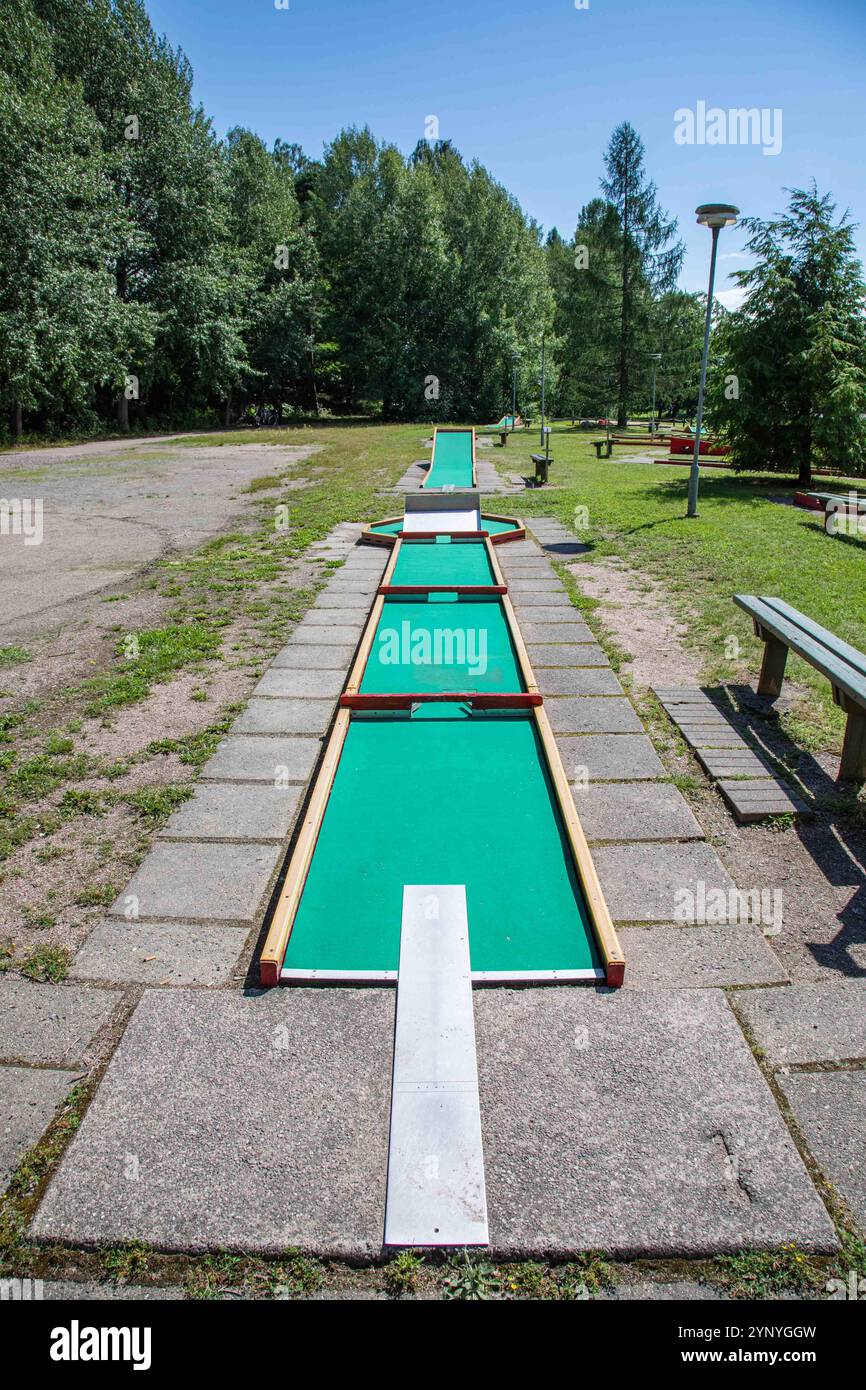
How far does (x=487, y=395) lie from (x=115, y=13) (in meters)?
20.2

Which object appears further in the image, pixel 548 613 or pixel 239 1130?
pixel 548 613

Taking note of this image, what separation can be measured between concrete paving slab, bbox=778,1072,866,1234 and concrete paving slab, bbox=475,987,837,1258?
0.09 meters

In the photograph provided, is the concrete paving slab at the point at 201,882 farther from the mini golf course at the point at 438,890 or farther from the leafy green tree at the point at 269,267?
the leafy green tree at the point at 269,267

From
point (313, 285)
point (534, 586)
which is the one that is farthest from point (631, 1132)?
point (313, 285)

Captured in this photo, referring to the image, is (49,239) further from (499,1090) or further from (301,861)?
(499,1090)

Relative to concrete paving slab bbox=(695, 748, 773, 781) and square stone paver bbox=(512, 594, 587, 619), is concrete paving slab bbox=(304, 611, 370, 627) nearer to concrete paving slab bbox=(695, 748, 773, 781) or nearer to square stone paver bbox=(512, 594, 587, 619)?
square stone paver bbox=(512, 594, 587, 619)

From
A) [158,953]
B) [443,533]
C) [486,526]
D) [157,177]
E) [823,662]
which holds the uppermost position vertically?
[157,177]

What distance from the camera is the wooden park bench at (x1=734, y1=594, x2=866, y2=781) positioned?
4738 mm

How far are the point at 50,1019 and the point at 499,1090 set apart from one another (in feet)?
5.90

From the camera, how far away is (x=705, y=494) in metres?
16.6

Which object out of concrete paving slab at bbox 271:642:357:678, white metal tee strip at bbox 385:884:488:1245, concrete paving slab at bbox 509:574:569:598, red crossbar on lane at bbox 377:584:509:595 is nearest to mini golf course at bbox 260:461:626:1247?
white metal tee strip at bbox 385:884:488:1245

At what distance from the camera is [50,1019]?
3.17 m
